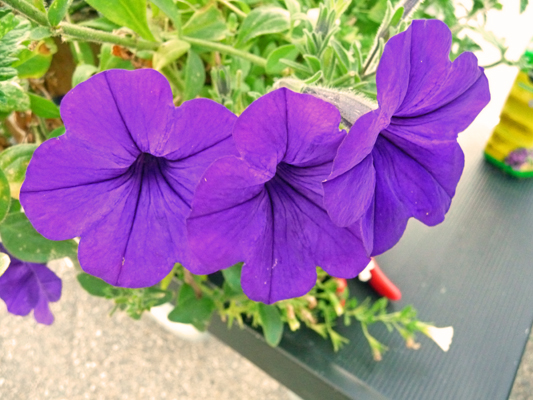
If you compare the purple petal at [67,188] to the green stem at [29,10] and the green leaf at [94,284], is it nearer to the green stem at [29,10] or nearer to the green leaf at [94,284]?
the green stem at [29,10]

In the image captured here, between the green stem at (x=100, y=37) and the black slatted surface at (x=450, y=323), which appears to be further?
the black slatted surface at (x=450, y=323)

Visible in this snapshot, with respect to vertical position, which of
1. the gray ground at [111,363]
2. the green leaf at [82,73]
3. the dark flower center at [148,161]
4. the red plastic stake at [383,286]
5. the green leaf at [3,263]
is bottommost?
the gray ground at [111,363]

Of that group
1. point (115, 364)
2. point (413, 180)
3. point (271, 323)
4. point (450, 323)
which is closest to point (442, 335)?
point (450, 323)

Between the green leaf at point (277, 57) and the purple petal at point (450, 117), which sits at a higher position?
the purple petal at point (450, 117)

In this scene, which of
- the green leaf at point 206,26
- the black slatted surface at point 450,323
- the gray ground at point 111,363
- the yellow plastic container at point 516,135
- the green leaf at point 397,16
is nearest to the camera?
the green leaf at point 397,16

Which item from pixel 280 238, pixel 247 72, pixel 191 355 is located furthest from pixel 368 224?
pixel 191 355

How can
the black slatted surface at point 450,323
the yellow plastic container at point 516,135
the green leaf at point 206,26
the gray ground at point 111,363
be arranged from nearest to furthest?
the green leaf at point 206,26 < the black slatted surface at point 450,323 < the yellow plastic container at point 516,135 < the gray ground at point 111,363

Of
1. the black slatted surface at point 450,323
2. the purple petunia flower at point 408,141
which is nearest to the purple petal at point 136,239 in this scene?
the purple petunia flower at point 408,141
